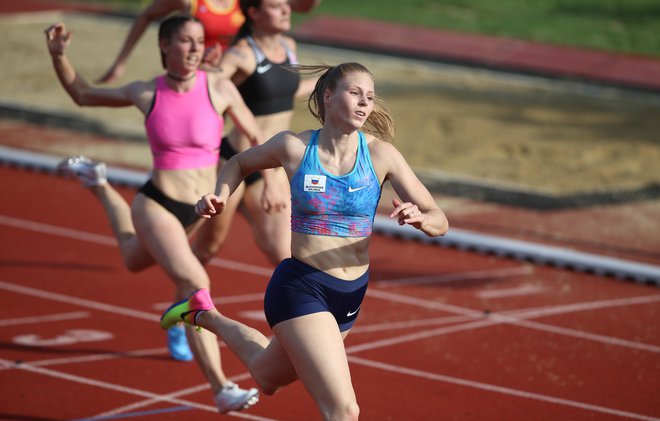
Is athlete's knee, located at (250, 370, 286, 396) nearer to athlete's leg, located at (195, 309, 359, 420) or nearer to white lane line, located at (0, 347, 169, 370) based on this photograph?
athlete's leg, located at (195, 309, 359, 420)

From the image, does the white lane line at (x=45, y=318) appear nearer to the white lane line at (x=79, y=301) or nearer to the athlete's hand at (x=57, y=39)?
the white lane line at (x=79, y=301)

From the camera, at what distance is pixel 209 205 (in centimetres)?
574

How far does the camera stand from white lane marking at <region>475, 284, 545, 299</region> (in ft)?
31.8

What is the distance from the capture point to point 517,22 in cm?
2352

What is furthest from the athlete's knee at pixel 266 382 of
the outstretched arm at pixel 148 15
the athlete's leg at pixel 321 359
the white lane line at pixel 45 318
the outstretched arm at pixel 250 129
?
the outstretched arm at pixel 148 15

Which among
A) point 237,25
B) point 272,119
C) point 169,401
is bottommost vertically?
point 169,401

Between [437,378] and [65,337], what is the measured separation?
8.78 ft

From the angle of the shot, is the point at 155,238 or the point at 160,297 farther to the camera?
the point at 160,297

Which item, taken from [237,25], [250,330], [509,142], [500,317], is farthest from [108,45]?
[250,330]

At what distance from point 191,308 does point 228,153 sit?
198cm

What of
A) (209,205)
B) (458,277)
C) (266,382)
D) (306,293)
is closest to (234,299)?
(458,277)

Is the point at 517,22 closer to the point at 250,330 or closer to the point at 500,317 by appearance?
the point at 500,317

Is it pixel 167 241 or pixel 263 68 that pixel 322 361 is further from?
pixel 263 68

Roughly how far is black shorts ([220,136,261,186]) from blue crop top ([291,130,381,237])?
247 centimetres
